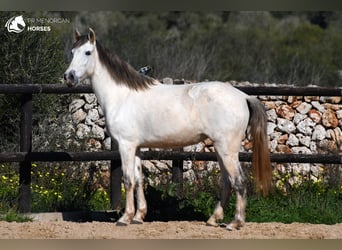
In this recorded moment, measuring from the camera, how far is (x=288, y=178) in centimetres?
A: 982

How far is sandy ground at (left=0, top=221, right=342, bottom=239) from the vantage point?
7.27 meters

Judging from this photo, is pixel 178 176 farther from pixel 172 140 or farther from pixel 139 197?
pixel 172 140

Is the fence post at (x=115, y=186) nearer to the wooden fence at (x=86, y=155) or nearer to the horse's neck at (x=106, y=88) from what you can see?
the wooden fence at (x=86, y=155)

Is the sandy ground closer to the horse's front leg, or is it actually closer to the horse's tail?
the horse's front leg

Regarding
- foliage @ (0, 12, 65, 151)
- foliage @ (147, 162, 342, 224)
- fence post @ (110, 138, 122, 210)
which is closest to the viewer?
foliage @ (147, 162, 342, 224)

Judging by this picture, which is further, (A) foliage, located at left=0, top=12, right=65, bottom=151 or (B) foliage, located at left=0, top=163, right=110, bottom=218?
(A) foliage, located at left=0, top=12, right=65, bottom=151

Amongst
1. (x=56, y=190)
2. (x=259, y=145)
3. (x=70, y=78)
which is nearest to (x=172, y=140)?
(x=259, y=145)

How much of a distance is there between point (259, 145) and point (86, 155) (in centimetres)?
213

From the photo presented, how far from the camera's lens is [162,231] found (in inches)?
295

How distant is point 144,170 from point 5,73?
279cm

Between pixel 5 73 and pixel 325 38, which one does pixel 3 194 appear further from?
pixel 325 38

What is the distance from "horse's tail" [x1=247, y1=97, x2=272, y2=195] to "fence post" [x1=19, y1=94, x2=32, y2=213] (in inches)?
102

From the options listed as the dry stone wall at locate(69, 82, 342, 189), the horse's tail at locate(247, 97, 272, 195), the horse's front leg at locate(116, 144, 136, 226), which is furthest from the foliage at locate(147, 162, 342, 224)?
the dry stone wall at locate(69, 82, 342, 189)

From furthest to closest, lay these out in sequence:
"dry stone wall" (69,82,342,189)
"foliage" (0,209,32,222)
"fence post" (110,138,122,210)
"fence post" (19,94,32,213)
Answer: "dry stone wall" (69,82,342,189)
"fence post" (110,138,122,210)
"fence post" (19,94,32,213)
"foliage" (0,209,32,222)
